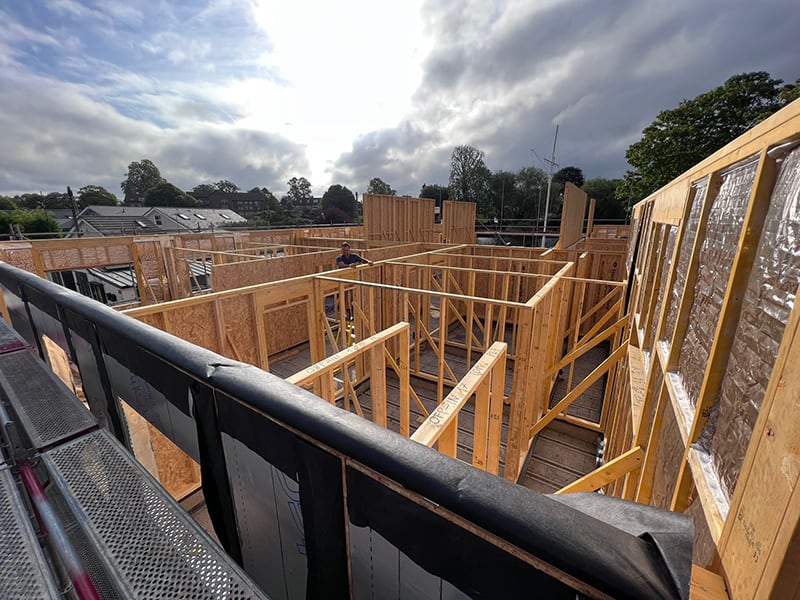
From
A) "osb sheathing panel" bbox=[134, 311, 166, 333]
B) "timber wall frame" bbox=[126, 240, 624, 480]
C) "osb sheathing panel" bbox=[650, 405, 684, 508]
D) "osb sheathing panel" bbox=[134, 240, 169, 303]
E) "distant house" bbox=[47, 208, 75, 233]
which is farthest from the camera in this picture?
"distant house" bbox=[47, 208, 75, 233]

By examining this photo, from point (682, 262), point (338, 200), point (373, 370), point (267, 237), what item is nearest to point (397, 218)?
point (267, 237)

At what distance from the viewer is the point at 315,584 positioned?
3.18 ft

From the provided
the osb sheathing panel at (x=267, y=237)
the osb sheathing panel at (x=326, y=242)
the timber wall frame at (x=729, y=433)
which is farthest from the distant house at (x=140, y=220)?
the timber wall frame at (x=729, y=433)

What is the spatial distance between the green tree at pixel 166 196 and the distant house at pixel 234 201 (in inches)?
537

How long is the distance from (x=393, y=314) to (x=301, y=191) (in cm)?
8543

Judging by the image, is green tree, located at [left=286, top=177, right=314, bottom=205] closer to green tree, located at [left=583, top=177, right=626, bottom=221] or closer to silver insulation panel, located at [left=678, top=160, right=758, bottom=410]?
green tree, located at [left=583, top=177, right=626, bottom=221]

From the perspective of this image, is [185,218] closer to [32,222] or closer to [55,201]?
[32,222]

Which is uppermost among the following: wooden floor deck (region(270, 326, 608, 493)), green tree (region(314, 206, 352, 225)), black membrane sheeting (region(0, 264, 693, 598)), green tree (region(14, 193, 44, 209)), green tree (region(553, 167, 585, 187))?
green tree (region(553, 167, 585, 187))

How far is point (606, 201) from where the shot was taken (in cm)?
3900

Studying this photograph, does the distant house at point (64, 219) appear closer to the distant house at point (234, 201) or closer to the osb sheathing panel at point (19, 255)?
the distant house at point (234, 201)

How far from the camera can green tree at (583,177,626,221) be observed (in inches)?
1503

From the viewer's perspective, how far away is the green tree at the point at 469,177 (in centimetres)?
4753

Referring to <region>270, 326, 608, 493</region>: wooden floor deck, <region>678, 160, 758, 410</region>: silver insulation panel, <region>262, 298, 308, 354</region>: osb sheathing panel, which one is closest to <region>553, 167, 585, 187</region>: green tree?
<region>270, 326, 608, 493</region>: wooden floor deck

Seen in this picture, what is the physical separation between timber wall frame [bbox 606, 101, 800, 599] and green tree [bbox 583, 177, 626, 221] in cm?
4212
